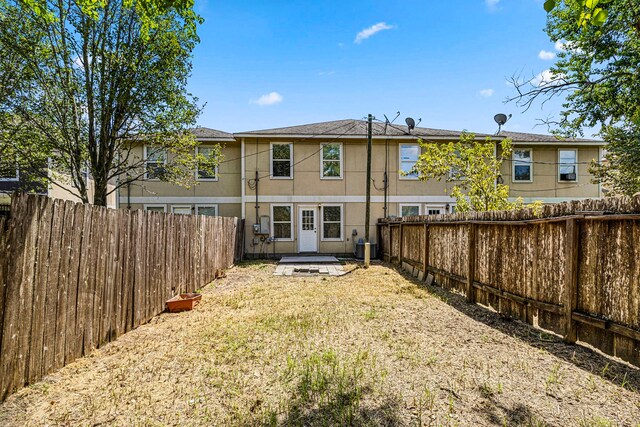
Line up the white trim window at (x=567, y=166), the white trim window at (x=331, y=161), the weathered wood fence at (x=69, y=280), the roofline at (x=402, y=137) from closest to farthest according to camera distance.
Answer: the weathered wood fence at (x=69, y=280)
the roofline at (x=402, y=137)
the white trim window at (x=331, y=161)
the white trim window at (x=567, y=166)

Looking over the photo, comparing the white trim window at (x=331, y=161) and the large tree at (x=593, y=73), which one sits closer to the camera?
the large tree at (x=593, y=73)

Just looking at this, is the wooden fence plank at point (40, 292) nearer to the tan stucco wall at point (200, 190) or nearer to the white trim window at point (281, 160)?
the white trim window at point (281, 160)

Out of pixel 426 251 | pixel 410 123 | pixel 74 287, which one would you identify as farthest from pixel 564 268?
pixel 410 123

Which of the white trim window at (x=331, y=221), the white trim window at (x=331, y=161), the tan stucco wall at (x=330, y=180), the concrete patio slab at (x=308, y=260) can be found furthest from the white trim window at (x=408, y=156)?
the concrete patio slab at (x=308, y=260)

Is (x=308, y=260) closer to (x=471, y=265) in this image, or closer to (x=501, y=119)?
(x=471, y=265)

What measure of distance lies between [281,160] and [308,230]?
350 cm

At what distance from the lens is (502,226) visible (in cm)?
559

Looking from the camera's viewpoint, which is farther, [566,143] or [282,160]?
[566,143]

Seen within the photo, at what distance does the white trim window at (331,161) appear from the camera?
15.0 metres

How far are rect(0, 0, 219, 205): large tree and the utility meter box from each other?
647 cm

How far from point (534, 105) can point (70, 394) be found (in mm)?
9014

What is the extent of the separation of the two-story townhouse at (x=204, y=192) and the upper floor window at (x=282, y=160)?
1.72 m

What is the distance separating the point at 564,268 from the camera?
4074 mm

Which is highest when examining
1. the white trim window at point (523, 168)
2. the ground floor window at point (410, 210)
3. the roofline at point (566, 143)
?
the roofline at point (566, 143)
